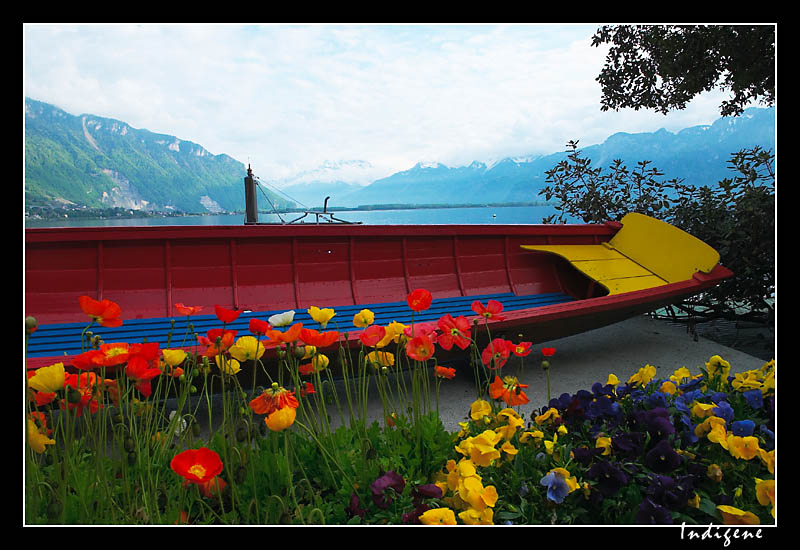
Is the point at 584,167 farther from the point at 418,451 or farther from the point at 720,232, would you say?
the point at 418,451

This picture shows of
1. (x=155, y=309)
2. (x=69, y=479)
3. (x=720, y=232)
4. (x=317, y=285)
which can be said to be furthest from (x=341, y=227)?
(x=720, y=232)

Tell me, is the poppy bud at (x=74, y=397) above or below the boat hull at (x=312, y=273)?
below

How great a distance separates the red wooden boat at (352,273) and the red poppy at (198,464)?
174 cm

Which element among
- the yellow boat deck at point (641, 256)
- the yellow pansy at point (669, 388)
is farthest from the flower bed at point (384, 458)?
the yellow boat deck at point (641, 256)

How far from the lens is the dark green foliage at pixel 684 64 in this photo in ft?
11.9

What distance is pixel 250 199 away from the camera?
5879mm

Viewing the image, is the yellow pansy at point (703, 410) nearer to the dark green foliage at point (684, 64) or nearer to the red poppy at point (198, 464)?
the red poppy at point (198, 464)

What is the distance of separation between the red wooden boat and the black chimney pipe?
1.67 meters

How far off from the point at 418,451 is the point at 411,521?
1.24 ft

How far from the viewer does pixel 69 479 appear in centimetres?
162

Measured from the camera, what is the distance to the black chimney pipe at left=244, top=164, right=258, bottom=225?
5840mm

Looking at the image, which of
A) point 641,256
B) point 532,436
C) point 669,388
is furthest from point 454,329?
point 641,256

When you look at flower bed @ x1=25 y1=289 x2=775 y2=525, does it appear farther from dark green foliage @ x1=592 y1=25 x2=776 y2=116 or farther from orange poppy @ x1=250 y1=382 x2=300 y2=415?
dark green foliage @ x1=592 y1=25 x2=776 y2=116

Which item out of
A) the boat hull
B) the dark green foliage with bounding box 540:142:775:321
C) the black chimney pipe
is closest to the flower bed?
the boat hull
